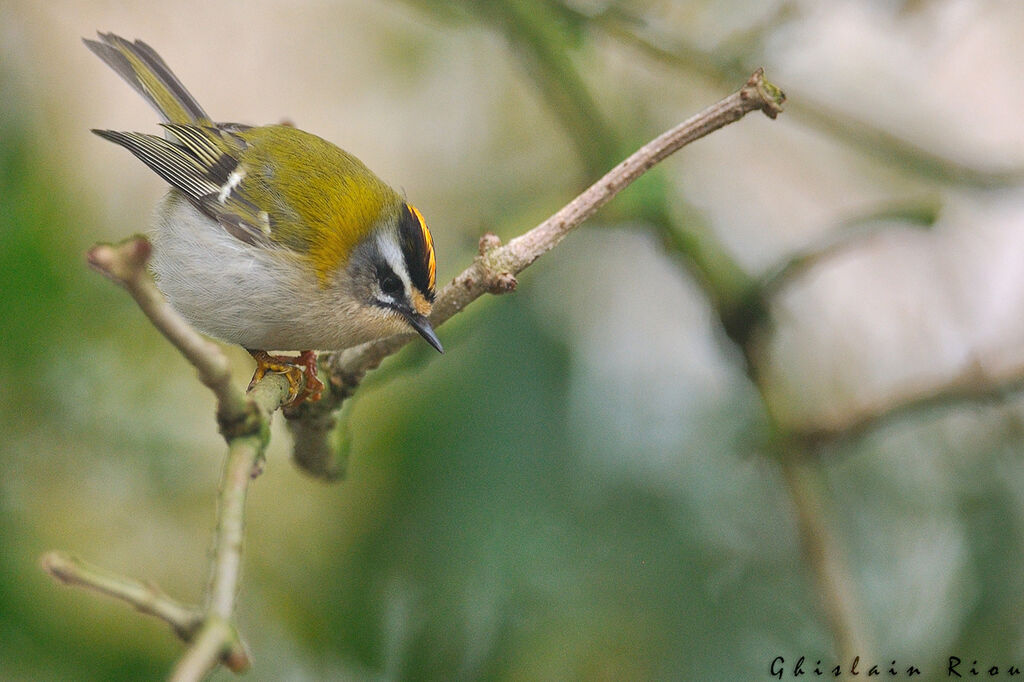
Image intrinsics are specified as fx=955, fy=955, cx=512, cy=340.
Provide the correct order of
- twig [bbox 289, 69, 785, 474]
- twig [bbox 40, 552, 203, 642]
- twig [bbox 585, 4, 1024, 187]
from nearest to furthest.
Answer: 1. twig [bbox 40, 552, 203, 642]
2. twig [bbox 289, 69, 785, 474]
3. twig [bbox 585, 4, 1024, 187]

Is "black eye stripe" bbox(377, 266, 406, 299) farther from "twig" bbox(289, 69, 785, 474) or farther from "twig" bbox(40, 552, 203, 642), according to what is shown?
"twig" bbox(40, 552, 203, 642)

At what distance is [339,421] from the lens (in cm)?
148

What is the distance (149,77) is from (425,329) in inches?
35.5

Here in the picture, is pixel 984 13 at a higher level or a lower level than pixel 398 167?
higher

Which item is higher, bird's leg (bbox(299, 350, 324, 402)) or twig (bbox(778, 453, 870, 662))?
Result: twig (bbox(778, 453, 870, 662))

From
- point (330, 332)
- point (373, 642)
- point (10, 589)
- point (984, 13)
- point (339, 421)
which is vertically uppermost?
point (984, 13)

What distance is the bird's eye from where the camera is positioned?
152cm

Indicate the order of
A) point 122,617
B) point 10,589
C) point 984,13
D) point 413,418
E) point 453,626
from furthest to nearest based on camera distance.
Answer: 1. point 984,13
2. point 413,418
3. point 453,626
4. point 122,617
5. point 10,589

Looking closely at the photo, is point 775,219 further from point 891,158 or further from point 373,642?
Answer: point 373,642

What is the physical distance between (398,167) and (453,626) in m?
1.55

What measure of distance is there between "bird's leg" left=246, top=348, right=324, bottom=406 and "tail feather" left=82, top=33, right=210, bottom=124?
20.7 inches

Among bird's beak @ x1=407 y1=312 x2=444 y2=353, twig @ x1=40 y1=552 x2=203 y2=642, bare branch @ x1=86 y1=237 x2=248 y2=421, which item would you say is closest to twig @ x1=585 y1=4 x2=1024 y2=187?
bird's beak @ x1=407 y1=312 x2=444 y2=353

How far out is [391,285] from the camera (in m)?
1.55

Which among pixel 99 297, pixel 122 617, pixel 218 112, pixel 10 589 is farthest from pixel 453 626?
pixel 218 112
